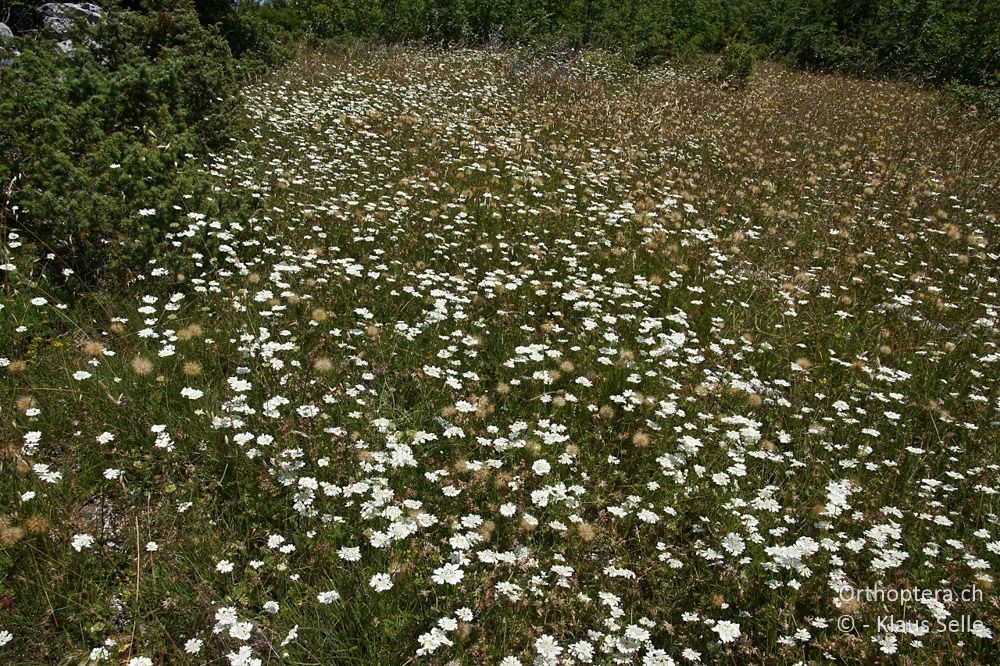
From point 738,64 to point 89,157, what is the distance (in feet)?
40.6

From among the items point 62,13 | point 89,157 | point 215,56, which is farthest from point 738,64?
point 89,157

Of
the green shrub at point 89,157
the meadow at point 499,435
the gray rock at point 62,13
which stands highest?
the gray rock at point 62,13

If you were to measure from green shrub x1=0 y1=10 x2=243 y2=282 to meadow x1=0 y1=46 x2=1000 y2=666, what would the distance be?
21 centimetres

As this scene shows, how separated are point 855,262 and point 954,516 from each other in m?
3.59

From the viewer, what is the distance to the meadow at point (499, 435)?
2.71 m

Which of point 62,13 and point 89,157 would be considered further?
point 62,13

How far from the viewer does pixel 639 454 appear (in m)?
3.79

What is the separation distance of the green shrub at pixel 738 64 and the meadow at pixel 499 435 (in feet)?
23.9

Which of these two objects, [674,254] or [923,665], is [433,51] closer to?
[674,254]

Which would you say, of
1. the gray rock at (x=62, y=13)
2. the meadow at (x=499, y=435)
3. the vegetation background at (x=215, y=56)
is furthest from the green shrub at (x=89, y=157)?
the gray rock at (x=62, y=13)

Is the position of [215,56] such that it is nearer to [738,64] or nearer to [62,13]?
[62,13]

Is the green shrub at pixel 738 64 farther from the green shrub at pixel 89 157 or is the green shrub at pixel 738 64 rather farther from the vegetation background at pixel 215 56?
the green shrub at pixel 89 157

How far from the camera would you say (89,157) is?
16.5 ft

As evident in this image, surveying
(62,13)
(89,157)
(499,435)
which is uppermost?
(62,13)
